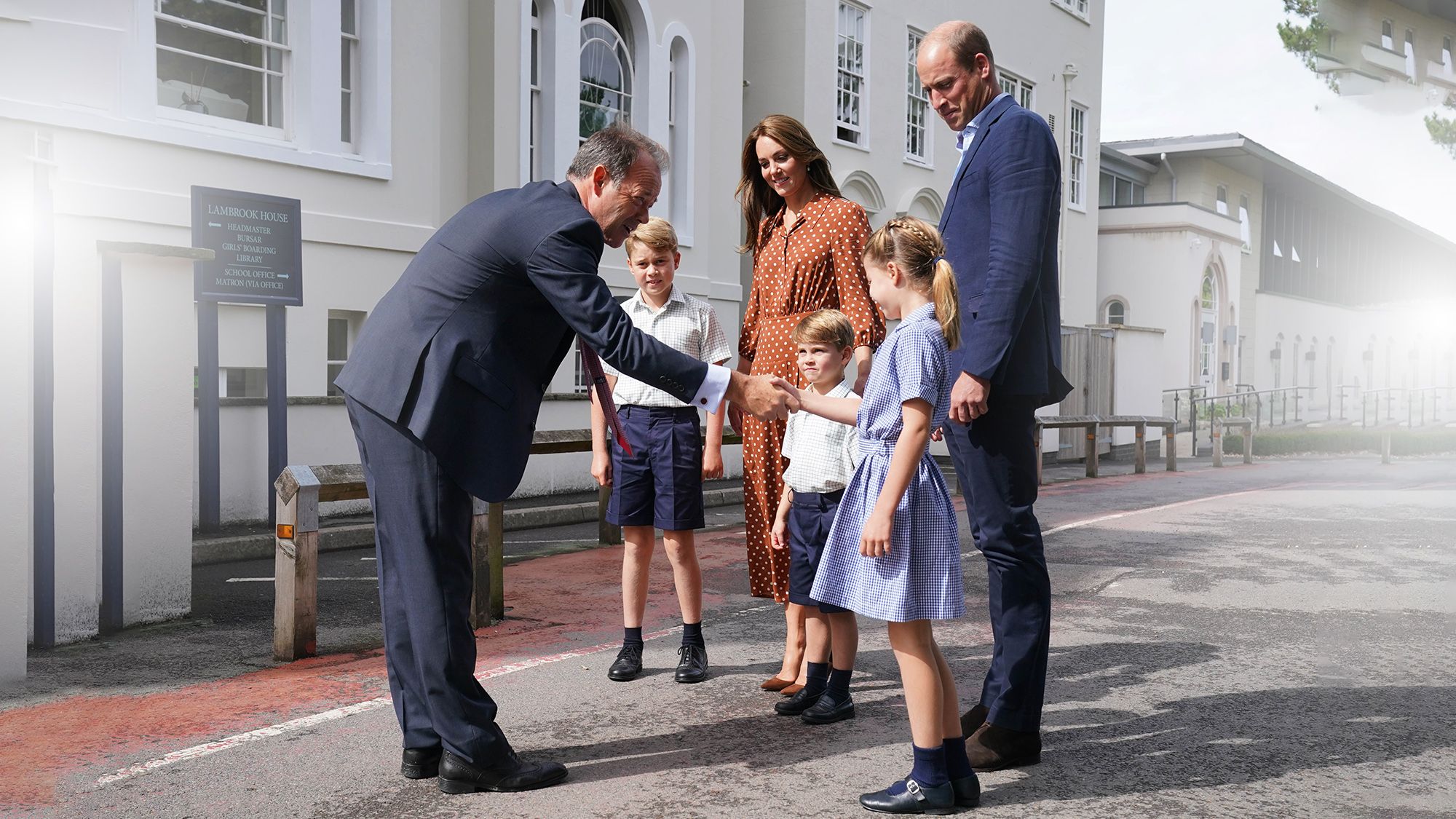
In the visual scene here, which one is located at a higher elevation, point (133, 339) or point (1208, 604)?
point (133, 339)

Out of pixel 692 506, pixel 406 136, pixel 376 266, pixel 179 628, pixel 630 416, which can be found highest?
pixel 406 136

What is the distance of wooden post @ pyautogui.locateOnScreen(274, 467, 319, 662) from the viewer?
18.1 feet

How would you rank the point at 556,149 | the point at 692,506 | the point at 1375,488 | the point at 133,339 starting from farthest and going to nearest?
the point at 1375,488, the point at 556,149, the point at 133,339, the point at 692,506

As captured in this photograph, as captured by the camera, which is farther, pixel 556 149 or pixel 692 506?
pixel 556 149

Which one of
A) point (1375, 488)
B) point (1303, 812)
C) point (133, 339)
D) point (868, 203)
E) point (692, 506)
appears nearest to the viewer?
point (1303, 812)

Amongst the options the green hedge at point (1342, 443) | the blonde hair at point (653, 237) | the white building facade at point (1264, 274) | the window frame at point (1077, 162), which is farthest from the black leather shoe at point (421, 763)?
Answer: the white building facade at point (1264, 274)

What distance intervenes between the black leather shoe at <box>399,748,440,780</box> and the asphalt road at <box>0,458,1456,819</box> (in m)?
0.05

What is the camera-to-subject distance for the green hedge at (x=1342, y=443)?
27688 mm

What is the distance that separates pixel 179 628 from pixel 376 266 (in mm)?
5645

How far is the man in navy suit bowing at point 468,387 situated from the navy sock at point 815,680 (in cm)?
117

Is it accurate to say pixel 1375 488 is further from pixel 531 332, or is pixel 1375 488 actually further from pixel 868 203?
pixel 531 332

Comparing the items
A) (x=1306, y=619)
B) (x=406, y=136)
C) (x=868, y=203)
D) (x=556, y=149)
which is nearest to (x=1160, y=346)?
(x=868, y=203)

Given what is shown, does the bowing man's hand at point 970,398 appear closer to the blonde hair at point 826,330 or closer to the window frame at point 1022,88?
the blonde hair at point 826,330

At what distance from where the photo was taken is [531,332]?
3.72m
